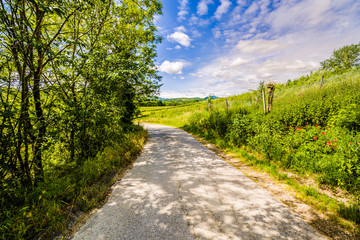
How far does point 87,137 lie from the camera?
14.8 ft

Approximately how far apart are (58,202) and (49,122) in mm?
1678

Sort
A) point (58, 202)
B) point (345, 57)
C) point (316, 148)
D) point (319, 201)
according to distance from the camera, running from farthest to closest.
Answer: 1. point (345, 57)
2. point (316, 148)
3. point (319, 201)
4. point (58, 202)

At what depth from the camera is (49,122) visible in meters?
2.87

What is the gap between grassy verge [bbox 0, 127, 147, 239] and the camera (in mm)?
1985

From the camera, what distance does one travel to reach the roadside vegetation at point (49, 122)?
2230 millimetres

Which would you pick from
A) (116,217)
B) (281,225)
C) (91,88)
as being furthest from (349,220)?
(91,88)

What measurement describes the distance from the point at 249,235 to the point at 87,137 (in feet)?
16.9

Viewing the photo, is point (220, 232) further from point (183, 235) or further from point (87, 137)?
point (87, 137)

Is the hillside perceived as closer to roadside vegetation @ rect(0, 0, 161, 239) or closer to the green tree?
roadside vegetation @ rect(0, 0, 161, 239)

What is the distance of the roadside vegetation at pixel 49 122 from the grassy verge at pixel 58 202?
0.04ft

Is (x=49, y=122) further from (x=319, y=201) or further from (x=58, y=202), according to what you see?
(x=319, y=201)

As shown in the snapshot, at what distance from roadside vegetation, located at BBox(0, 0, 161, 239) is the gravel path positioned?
2.06 ft

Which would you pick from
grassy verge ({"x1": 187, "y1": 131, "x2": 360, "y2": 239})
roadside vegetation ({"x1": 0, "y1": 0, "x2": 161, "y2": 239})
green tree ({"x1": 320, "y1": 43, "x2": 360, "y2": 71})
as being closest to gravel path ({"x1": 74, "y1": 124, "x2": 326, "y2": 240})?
grassy verge ({"x1": 187, "y1": 131, "x2": 360, "y2": 239})

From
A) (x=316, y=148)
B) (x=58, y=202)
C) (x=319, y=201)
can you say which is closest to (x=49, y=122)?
(x=58, y=202)
